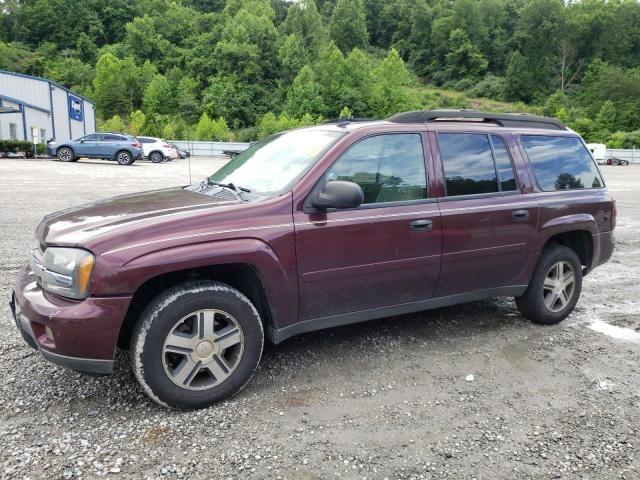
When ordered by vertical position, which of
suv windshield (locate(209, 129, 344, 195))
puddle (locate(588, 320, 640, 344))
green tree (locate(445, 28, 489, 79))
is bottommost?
puddle (locate(588, 320, 640, 344))

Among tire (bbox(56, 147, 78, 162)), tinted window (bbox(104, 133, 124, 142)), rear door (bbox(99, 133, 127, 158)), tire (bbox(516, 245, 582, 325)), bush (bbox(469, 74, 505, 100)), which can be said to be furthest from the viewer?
bush (bbox(469, 74, 505, 100))

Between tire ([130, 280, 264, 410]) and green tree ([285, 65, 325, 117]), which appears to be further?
green tree ([285, 65, 325, 117])

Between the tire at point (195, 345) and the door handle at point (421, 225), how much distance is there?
1314mm

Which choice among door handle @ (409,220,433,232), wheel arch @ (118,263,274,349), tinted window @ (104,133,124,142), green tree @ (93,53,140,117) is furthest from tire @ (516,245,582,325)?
green tree @ (93,53,140,117)

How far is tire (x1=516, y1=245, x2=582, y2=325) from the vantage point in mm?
4418

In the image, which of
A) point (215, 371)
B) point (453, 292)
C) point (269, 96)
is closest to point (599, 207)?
point (453, 292)

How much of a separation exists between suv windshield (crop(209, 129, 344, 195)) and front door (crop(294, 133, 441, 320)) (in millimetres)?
217

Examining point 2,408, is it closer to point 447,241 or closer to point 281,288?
point 281,288

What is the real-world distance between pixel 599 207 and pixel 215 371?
3.83m

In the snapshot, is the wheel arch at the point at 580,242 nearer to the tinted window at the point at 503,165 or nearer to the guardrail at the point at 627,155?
the tinted window at the point at 503,165

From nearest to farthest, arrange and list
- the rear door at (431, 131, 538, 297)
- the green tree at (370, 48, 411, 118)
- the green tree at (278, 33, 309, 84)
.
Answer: the rear door at (431, 131, 538, 297) < the green tree at (370, 48, 411, 118) < the green tree at (278, 33, 309, 84)

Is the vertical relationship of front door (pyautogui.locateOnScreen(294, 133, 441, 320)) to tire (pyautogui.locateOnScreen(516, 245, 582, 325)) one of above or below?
above

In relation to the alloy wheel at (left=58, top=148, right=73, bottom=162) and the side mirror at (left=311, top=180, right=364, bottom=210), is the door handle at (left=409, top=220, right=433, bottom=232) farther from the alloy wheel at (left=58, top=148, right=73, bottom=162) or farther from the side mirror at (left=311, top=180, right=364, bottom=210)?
the alloy wheel at (left=58, top=148, right=73, bottom=162)

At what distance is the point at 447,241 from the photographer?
379 centimetres
